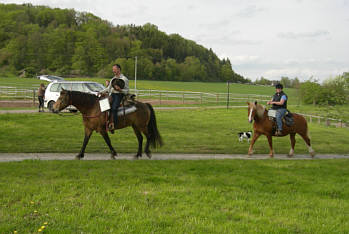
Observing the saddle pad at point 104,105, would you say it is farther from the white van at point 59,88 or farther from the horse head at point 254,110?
the white van at point 59,88

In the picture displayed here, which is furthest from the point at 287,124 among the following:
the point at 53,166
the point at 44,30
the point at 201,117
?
the point at 44,30

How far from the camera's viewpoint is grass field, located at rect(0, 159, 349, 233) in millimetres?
4375

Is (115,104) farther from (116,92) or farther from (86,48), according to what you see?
(86,48)

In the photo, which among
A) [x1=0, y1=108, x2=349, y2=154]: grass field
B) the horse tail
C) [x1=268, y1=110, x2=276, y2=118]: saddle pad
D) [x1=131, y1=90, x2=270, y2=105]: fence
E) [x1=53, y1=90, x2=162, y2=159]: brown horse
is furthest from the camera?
[x1=131, y1=90, x2=270, y2=105]: fence

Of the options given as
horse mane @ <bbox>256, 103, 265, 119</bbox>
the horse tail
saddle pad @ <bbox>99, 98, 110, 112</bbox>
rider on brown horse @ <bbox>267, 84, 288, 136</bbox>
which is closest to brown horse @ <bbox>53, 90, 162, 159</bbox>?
the horse tail

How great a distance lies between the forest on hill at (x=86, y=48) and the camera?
87.0 metres

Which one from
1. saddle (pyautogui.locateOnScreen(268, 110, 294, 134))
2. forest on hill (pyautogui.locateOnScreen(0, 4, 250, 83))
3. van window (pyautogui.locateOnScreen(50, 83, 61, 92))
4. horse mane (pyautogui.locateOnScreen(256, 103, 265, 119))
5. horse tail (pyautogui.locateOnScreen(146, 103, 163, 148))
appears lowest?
horse tail (pyautogui.locateOnScreen(146, 103, 163, 148))

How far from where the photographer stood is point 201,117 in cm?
2170

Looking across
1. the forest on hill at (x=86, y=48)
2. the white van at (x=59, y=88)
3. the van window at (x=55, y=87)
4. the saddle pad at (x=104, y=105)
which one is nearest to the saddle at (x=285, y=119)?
the saddle pad at (x=104, y=105)

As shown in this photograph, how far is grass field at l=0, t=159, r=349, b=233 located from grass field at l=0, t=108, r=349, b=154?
3.03m

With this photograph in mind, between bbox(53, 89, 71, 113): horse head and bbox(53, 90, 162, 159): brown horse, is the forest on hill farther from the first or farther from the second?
bbox(53, 89, 71, 113): horse head

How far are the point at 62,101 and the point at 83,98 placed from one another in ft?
2.00

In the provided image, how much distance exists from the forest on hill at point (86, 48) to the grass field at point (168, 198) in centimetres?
7457

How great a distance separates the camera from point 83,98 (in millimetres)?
9086
